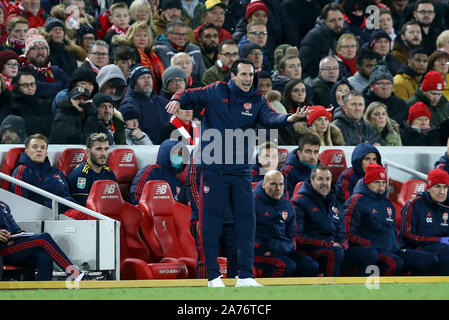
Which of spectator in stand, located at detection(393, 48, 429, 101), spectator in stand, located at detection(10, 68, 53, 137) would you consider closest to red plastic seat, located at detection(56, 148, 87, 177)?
spectator in stand, located at detection(10, 68, 53, 137)

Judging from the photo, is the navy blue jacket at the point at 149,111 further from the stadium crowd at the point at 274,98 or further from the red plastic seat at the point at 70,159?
the red plastic seat at the point at 70,159

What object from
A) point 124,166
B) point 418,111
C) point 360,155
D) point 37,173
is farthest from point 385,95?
point 37,173

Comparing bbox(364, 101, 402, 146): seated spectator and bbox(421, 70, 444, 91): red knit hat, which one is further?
bbox(421, 70, 444, 91): red knit hat

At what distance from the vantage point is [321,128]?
1248 cm

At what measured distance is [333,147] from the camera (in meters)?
12.4

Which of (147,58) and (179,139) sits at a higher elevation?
(147,58)

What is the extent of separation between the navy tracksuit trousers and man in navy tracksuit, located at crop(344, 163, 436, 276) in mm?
3368

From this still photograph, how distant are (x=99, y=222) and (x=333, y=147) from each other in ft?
11.2

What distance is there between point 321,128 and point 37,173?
3575 mm

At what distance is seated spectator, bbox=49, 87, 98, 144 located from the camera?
11445 mm

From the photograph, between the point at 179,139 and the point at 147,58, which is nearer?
the point at 179,139

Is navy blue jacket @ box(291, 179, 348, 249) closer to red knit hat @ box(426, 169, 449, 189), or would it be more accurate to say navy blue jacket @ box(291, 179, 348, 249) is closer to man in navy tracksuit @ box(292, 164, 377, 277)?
man in navy tracksuit @ box(292, 164, 377, 277)
